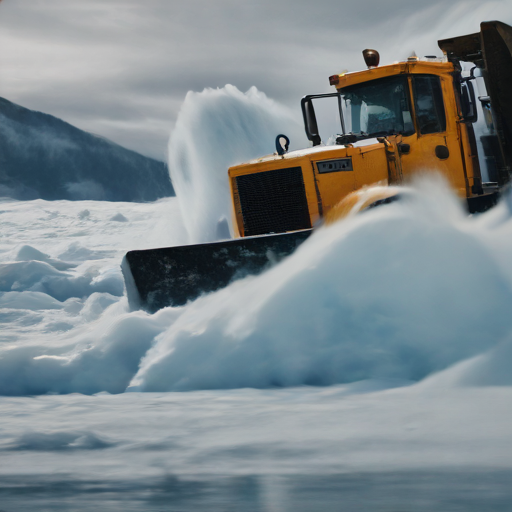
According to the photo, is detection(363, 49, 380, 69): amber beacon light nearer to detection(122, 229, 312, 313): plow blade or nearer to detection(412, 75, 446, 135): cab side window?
detection(412, 75, 446, 135): cab side window

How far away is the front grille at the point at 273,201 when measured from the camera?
22.4ft

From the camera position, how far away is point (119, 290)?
39.7 feet

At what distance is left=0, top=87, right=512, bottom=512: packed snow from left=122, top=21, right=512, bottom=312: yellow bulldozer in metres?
0.26

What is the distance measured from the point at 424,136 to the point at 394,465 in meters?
5.19

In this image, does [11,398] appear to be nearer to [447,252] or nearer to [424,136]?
[447,252]

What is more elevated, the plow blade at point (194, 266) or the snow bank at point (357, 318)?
the plow blade at point (194, 266)

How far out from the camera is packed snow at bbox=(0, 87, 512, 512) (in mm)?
2758

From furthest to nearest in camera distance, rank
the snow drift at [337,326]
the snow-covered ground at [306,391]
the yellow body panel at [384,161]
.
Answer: the yellow body panel at [384,161], the snow drift at [337,326], the snow-covered ground at [306,391]

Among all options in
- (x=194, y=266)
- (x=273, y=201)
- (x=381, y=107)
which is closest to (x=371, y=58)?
(x=381, y=107)

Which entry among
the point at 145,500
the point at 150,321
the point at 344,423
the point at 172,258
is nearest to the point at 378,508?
the point at 145,500

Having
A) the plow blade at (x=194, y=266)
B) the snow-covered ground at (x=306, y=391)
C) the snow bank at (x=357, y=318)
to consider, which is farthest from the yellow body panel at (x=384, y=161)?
the snow bank at (x=357, y=318)

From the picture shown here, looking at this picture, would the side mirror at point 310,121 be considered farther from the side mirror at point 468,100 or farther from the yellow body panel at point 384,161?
the side mirror at point 468,100

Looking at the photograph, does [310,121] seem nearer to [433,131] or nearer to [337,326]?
[433,131]

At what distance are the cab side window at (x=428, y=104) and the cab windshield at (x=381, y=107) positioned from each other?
0.38 feet
